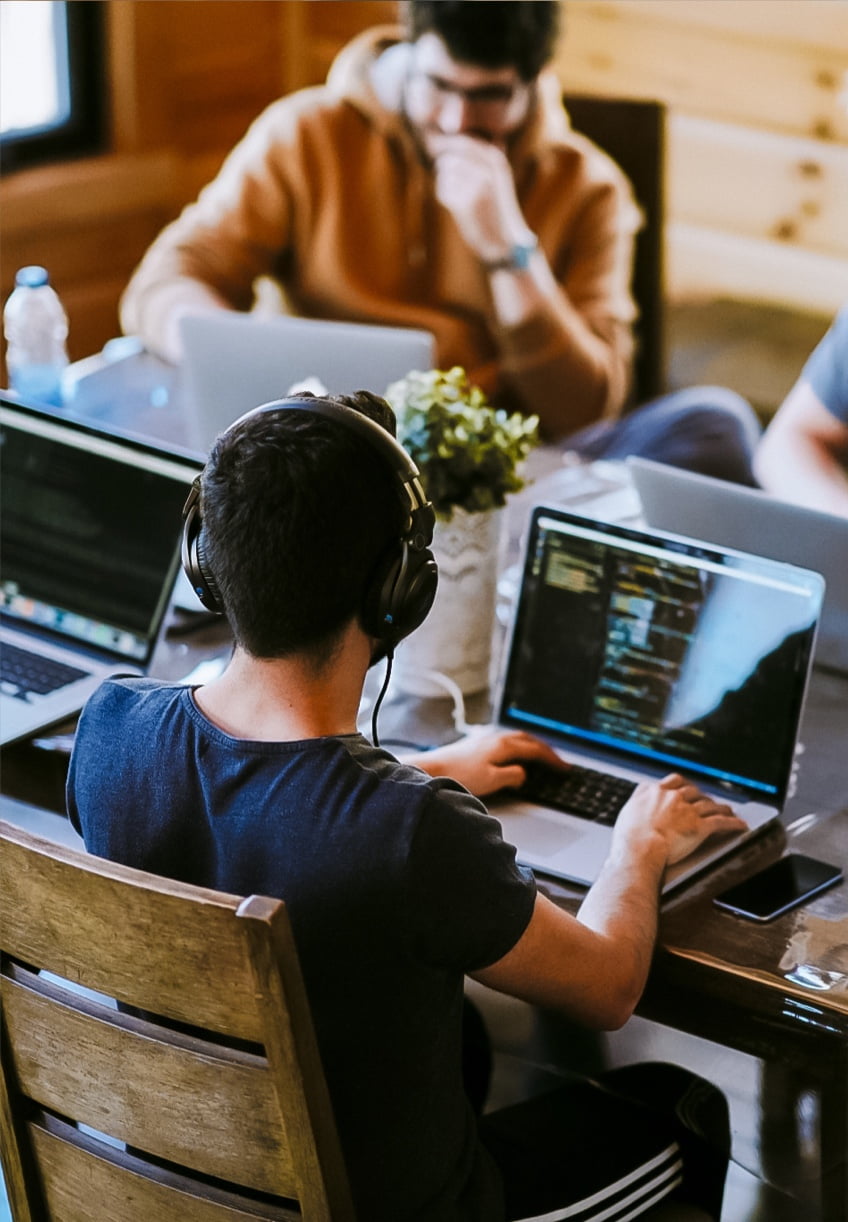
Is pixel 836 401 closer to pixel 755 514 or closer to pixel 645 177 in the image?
pixel 755 514

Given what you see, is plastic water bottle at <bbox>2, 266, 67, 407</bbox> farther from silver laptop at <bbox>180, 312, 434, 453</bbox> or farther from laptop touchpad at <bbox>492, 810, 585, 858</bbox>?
laptop touchpad at <bbox>492, 810, 585, 858</bbox>

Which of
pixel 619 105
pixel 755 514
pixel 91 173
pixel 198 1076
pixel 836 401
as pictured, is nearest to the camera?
pixel 198 1076

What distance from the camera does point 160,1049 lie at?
1016 millimetres

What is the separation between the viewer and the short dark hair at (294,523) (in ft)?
3.30

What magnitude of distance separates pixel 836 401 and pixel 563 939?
145 centimetres

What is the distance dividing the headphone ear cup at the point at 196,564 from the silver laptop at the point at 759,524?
0.67 meters

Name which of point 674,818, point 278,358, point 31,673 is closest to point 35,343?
point 278,358

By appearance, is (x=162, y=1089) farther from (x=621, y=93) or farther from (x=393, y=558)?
(x=621, y=93)

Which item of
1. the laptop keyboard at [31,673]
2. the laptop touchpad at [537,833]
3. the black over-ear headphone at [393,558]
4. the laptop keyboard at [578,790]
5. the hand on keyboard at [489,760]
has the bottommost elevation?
the laptop touchpad at [537,833]

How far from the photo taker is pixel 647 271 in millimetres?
3412

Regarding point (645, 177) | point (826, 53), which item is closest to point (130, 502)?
point (645, 177)

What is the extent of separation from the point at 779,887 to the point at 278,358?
1.05 meters

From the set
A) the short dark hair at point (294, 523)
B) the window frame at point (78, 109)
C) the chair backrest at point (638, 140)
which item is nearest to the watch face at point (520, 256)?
the chair backrest at point (638, 140)

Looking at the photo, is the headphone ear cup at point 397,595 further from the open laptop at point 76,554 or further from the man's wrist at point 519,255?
the man's wrist at point 519,255
